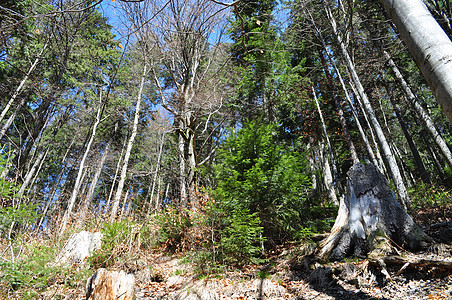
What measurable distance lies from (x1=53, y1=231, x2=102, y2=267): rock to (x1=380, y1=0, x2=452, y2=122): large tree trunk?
5352 millimetres

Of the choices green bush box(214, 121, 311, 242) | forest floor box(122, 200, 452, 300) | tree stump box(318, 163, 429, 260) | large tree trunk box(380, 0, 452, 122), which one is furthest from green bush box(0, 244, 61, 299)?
tree stump box(318, 163, 429, 260)

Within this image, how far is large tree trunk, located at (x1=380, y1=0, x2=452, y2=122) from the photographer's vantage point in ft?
3.03

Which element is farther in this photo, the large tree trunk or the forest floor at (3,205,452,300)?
the forest floor at (3,205,452,300)

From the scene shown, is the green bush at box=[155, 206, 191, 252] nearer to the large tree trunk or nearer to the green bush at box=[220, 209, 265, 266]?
the green bush at box=[220, 209, 265, 266]

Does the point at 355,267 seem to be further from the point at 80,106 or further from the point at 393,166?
the point at 80,106

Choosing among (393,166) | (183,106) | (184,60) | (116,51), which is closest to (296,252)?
(393,166)

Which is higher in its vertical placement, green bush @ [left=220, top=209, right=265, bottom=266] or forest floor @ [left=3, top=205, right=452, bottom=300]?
green bush @ [left=220, top=209, right=265, bottom=266]

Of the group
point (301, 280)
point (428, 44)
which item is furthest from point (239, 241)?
point (428, 44)

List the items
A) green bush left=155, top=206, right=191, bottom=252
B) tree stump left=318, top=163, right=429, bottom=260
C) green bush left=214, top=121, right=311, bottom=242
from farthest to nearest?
1. green bush left=155, top=206, right=191, bottom=252
2. green bush left=214, top=121, right=311, bottom=242
3. tree stump left=318, top=163, right=429, bottom=260

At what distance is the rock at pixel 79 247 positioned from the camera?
454cm

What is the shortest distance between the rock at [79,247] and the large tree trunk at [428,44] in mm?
5352

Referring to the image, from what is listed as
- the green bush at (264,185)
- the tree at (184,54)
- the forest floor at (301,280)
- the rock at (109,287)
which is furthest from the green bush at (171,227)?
the rock at (109,287)

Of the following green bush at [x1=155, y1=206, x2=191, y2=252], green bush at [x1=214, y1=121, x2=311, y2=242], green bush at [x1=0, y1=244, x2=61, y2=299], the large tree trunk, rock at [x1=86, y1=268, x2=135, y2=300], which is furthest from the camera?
green bush at [x1=155, y1=206, x2=191, y2=252]

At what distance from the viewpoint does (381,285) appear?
333cm
